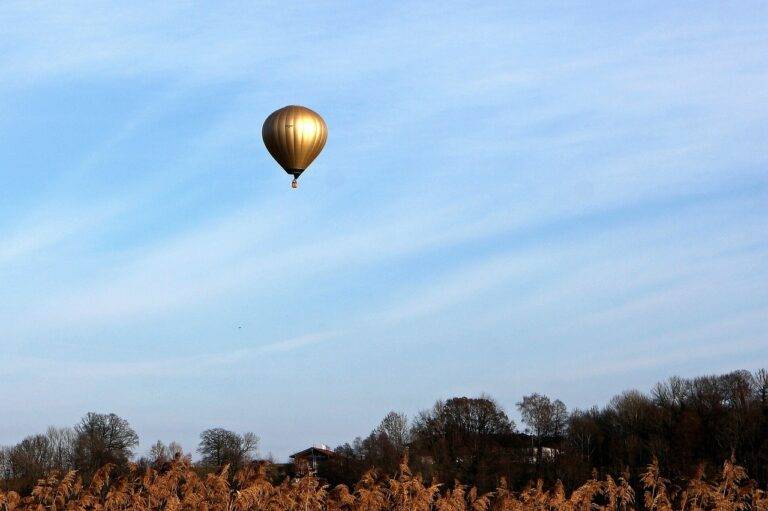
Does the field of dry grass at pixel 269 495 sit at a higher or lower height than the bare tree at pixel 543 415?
lower

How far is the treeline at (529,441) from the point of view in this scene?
237 ft

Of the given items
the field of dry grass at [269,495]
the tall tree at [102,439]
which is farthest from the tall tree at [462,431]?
the field of dry grass at [269,495]

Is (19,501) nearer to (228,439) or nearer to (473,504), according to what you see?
(473,504)

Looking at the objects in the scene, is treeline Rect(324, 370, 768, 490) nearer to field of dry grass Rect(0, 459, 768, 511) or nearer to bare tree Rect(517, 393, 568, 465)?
bare tree Rect(517, 393, 568, 465)

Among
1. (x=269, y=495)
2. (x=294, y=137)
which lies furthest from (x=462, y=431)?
(x=269, y=495)

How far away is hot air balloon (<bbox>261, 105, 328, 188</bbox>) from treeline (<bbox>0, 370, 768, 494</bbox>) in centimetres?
3365

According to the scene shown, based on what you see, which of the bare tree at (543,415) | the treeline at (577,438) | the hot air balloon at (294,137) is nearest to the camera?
the hot air balloon at (294,137)

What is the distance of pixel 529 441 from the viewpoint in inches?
3629

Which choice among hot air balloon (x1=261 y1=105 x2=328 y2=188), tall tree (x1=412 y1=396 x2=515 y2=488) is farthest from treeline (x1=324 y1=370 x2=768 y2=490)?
hot air balloon (x1=261 y1=105 x2=328 y2=188)

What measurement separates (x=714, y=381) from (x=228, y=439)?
40770 millimetres

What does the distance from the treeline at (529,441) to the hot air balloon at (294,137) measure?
33.7m

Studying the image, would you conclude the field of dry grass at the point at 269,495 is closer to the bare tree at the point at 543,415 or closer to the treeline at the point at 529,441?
the treeline at the point at 529,441

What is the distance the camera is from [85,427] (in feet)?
294

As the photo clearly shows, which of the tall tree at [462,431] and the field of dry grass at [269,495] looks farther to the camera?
the tall tree at [462,431]
